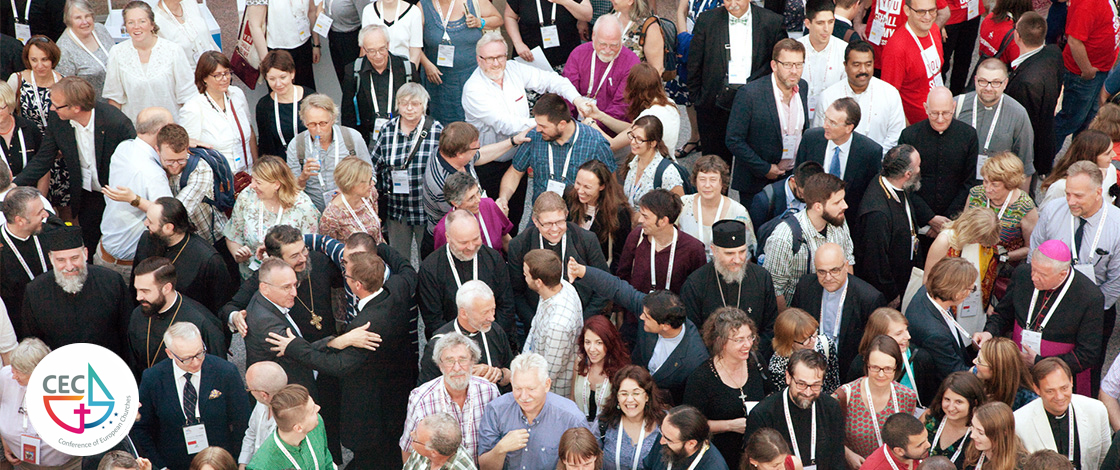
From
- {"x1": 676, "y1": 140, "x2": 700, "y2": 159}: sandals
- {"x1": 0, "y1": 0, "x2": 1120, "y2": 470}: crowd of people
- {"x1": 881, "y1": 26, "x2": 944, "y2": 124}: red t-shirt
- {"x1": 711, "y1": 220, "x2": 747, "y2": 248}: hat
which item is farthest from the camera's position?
{"x1": 676, "y1": 140, "x2": 700, "y2": 159}: sandals

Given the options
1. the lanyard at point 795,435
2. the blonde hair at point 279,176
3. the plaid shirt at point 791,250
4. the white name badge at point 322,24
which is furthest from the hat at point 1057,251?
the white name badge at point 322,24

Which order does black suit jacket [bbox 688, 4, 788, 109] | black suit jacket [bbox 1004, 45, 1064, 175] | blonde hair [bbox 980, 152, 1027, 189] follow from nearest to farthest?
blonde hair [bbox 980, 152, 1027, 189] → black suit jacket [bbox 1004, 45, 1064, 175] → black suit jacket [bbox 688, 4, 788, 109]

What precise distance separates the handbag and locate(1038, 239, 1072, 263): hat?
5225mm

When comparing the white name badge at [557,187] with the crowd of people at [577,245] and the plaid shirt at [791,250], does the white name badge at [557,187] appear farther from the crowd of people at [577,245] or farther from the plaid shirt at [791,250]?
the plaid shirt at [791,250]

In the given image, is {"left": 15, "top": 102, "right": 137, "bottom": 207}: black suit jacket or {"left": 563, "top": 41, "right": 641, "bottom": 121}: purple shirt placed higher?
{"left": 563, "top": 41, "right": 641, "bottom": 121}: purple shirt

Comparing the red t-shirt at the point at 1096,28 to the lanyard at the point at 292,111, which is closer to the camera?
the lanyard at the point at 292,111

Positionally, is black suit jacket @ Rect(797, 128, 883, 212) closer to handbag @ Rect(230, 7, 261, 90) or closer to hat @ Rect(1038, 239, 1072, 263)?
hat @ Rect(1038, 239, 1072, 263)

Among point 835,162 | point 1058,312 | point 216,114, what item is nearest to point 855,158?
point 835,162

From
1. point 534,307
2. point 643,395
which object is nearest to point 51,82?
point 534,307

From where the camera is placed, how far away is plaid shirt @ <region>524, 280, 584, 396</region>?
5168 millimetres

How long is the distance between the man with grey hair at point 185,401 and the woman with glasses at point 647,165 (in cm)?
239

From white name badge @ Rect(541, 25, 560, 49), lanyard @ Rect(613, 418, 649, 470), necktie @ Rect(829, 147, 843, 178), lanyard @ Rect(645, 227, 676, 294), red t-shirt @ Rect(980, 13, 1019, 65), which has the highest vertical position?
red t-shirt @ Rect(980, 13, 1019, 65)

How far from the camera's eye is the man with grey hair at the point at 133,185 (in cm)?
599

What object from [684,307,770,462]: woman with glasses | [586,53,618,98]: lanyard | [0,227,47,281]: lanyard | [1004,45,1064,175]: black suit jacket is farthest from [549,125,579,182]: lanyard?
[1004,45,1064,175]: black suit jacket
